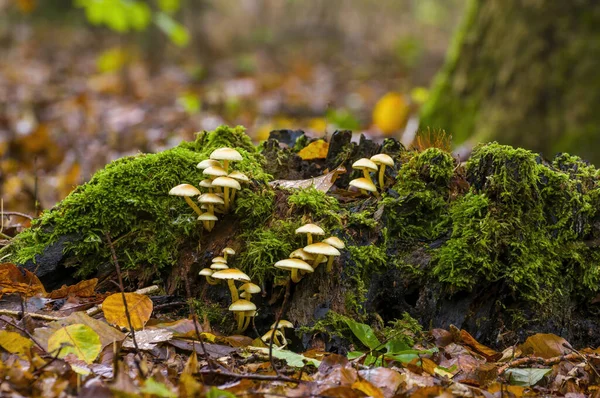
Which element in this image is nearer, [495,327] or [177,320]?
[177,320]

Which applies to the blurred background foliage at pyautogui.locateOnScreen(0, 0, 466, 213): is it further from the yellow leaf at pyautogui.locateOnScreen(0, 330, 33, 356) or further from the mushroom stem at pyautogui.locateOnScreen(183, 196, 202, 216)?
the yellow leaf at pyautogui.locateOnScreen(0, 330, 33, 356)

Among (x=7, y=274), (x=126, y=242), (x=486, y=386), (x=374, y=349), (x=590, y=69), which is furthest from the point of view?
(x=590, y=69)

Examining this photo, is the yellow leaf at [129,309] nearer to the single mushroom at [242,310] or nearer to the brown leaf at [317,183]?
the single mushroom at [242,310]

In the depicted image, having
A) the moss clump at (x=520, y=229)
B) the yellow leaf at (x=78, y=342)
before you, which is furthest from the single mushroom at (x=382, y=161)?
the yellow leaf at (x=78, y=342)

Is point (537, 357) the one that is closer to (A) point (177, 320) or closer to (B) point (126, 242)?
(A) point (177, 320)

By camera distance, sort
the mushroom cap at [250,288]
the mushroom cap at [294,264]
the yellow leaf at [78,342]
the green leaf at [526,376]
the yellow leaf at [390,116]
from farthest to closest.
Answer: the yellow leaf at [390,116]
the mushroom cap at [250,288]
the mushroom cap at [294,264]
the green leaf at [526,376]
the yellow leaf at [78,342]

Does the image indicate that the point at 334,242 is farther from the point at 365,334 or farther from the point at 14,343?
the point at 14,343

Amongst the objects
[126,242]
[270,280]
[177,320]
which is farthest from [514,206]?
[126,242]
